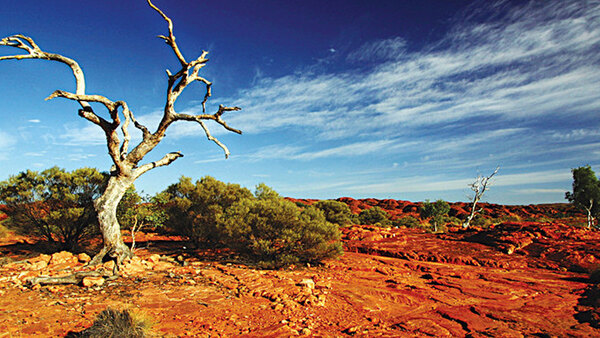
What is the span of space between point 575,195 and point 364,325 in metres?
41.6

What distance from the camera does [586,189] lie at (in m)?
32.1

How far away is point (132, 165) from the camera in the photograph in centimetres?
1092

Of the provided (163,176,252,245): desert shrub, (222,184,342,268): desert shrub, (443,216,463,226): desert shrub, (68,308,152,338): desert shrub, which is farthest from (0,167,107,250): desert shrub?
(443,216,463,226): desert shrub

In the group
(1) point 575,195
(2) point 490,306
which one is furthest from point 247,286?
(1) point 575,195

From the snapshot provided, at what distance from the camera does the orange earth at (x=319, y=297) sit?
5184 mm

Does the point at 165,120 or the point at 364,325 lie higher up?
the point at 165,120

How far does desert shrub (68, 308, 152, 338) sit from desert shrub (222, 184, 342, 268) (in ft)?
18.3

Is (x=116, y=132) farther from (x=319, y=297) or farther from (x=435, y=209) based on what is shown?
(x=435, y=209)

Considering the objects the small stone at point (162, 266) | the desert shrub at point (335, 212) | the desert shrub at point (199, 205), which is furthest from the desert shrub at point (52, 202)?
the desert shrub at point (335, 212)

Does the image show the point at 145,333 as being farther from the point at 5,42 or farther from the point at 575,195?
the point at 575,195

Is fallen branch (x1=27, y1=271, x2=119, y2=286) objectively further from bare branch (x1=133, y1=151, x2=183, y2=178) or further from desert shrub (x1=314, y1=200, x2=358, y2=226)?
desert shrub (x1=314, y1=200, x2=358, y2=226)

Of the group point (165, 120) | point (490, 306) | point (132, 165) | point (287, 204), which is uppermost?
point (165, 120)

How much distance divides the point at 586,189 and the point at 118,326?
44.5m

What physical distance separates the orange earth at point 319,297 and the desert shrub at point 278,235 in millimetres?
615
